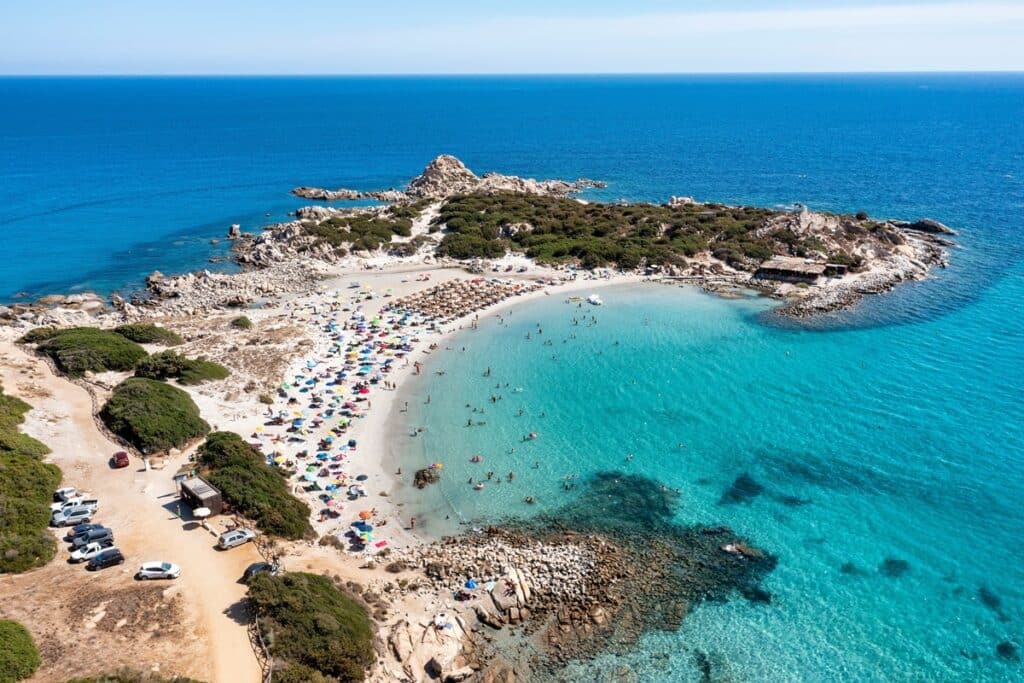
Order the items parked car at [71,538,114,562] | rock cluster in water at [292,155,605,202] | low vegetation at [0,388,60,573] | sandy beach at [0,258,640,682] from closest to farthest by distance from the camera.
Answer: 1. sandy beach at [0,258,640,682]
2. low vegetation at [0,388,60,573]
3. parked car at [71,538,114,562]
4. rock cluster in water at [292,155,605,202]

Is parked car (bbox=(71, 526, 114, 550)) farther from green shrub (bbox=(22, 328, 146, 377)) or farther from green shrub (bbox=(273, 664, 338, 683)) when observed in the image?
green shrub (bbox=(22, 328, 146, 377))

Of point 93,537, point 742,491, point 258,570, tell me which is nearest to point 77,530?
point 93,537

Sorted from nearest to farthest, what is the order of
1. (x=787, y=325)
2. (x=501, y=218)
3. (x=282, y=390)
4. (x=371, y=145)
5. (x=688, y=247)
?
(x=282, y=390) < (x=787, y=325) < (x=688, y=247) < (x=501, y=218) < (x=371, y=145)

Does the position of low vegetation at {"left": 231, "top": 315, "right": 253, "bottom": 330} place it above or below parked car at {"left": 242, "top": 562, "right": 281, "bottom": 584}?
below

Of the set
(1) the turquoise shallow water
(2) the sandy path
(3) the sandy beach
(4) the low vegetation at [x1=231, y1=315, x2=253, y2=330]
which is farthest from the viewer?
(4) the low vegetation at [x1=231, y1=315, x2=253, y2=330]

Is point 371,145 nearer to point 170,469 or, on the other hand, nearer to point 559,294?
point 559,294

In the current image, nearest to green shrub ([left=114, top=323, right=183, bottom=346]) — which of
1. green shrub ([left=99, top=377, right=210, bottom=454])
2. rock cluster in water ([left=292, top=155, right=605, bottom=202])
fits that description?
green shrub ([left=99, top=377, right=210, bottom=454])

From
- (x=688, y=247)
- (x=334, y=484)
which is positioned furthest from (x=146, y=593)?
(x=688, y=247)
